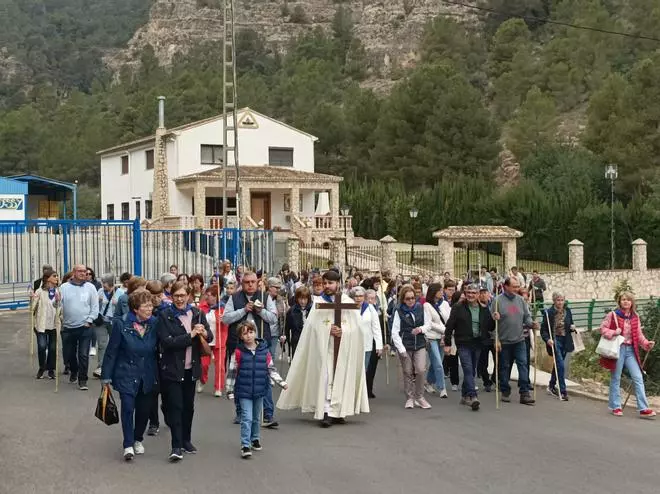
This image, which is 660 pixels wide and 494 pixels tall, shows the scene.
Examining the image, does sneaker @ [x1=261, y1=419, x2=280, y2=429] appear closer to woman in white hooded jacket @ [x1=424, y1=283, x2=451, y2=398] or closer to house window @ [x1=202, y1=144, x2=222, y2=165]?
woman in white hooded jacket @ [x1=424, y1=283, x2=451, y2=398]

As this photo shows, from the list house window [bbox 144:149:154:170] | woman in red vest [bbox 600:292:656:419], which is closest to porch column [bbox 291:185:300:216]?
house window [bbox 144:149:154:170]

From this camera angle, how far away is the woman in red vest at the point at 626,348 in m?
12.0

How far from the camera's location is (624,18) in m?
96.2

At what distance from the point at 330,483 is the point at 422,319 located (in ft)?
15.2

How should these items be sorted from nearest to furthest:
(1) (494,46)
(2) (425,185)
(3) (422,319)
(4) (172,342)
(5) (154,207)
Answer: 1. (4) (172,342)
2. (3) (422,319)
3. (5) (154,207)
4. (2) (425,185)
5. (1) (494,46)

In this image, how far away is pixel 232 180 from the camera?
1768 inches

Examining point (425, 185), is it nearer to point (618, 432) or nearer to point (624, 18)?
point (624, 18)

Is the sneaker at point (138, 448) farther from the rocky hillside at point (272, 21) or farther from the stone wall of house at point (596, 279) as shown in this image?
the rocky hillside at point (272, 21)

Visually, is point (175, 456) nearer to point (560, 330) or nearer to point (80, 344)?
point (80, 344)

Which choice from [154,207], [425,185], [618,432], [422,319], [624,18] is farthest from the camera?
[624,18]

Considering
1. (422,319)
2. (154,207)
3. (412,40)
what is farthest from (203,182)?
(412,40)

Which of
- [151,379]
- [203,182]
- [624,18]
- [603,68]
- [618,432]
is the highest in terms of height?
[624,18]

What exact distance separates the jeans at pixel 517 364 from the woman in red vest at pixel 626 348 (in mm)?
1082

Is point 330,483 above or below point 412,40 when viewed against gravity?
below
